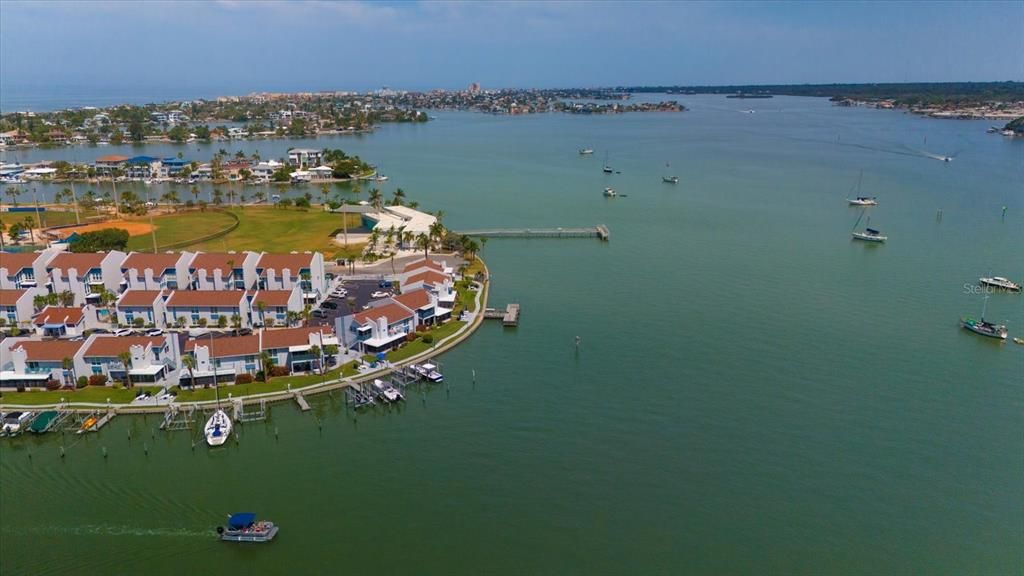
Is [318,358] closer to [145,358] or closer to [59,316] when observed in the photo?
[145,358]

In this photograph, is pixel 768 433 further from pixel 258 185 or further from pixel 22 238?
pixel 258 185

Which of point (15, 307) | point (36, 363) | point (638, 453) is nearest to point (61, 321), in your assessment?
point (15, 307)

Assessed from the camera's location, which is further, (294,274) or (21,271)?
(294,274)

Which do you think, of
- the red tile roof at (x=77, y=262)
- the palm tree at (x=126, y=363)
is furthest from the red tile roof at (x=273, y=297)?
the red tile roof at (x=77, y=262)

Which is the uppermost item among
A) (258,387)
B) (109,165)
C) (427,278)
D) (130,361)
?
(109,165)

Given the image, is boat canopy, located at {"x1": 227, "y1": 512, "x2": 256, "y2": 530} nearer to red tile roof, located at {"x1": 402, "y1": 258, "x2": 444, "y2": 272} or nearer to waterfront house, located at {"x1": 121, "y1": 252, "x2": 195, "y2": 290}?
red tile roof, located at {"x1": 402, "y1": 258, "x2": 444, "y2": 272}
